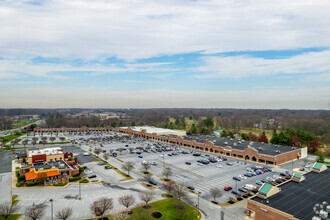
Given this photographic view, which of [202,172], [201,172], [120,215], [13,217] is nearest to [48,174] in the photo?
[13,217]

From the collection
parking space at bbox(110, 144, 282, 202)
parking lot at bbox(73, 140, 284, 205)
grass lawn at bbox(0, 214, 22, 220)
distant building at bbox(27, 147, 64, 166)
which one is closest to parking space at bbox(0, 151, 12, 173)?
distant building at bbox(27, 147, 64, 166)

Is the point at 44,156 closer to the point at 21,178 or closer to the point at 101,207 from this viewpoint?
the point at 21,178

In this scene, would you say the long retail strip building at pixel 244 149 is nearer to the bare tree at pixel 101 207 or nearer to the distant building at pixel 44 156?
the distant building at pixel 44 156

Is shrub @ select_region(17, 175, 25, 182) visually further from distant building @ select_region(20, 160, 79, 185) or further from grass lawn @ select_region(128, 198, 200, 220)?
grass lawn @ select_region(128, 198, 200, 220)

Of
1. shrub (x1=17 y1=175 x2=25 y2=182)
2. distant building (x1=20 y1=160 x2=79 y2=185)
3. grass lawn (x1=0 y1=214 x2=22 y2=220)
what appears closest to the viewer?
grass lawn (x1=0 y1=214 x2=22 y2=220)

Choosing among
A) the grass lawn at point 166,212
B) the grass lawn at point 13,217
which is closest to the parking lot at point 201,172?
the grass lawn at point 166,212

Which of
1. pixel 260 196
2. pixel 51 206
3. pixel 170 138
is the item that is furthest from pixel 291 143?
pixel 51 206
